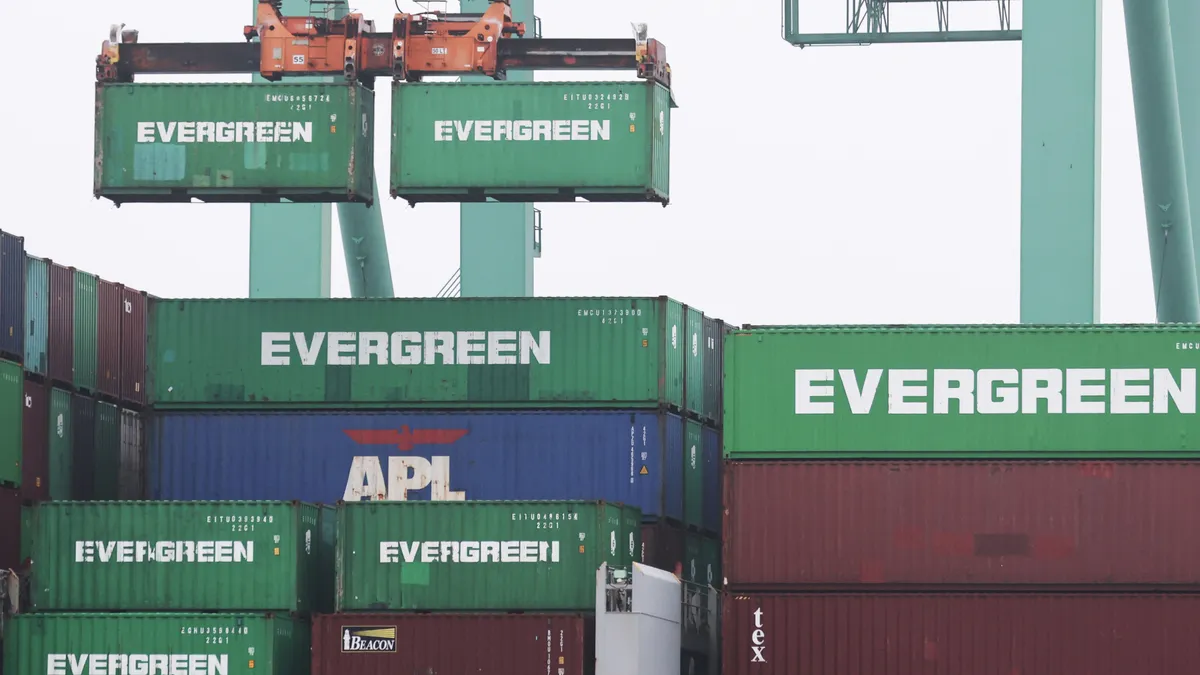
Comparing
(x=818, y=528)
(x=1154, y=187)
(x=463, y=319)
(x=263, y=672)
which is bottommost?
(x=263, y=672)

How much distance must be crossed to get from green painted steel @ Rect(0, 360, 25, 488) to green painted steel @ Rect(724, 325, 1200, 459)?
11.9 m

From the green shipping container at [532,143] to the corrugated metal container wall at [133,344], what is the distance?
618 centimetres

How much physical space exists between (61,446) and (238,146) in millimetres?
6247

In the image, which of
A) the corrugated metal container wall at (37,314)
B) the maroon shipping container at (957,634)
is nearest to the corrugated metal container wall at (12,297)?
the corrugated metal container wall at (37,314)

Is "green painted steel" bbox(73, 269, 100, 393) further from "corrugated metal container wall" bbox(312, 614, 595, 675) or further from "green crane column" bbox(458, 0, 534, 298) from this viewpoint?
"green crane column" bbox(458, 0, 534, 298)

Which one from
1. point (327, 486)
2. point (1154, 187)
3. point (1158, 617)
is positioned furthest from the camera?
point (1154, 187)

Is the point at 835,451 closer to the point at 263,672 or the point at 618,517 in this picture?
the point at 618,517

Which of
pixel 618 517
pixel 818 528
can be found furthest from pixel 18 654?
pixel 818 528

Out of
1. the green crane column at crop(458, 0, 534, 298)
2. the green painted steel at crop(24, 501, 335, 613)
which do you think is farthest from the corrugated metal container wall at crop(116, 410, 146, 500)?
the green crane column at crop(458, 0, 534, 298)

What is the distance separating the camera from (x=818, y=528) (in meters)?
35.6

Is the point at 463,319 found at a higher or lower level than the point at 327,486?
higher

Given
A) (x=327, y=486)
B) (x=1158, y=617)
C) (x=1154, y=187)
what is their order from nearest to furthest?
(x=1158, y=617) < (x=327, y=486) < (x=1154, y=187)

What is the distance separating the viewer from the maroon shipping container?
34719 mm

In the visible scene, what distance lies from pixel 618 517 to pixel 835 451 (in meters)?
3.63
